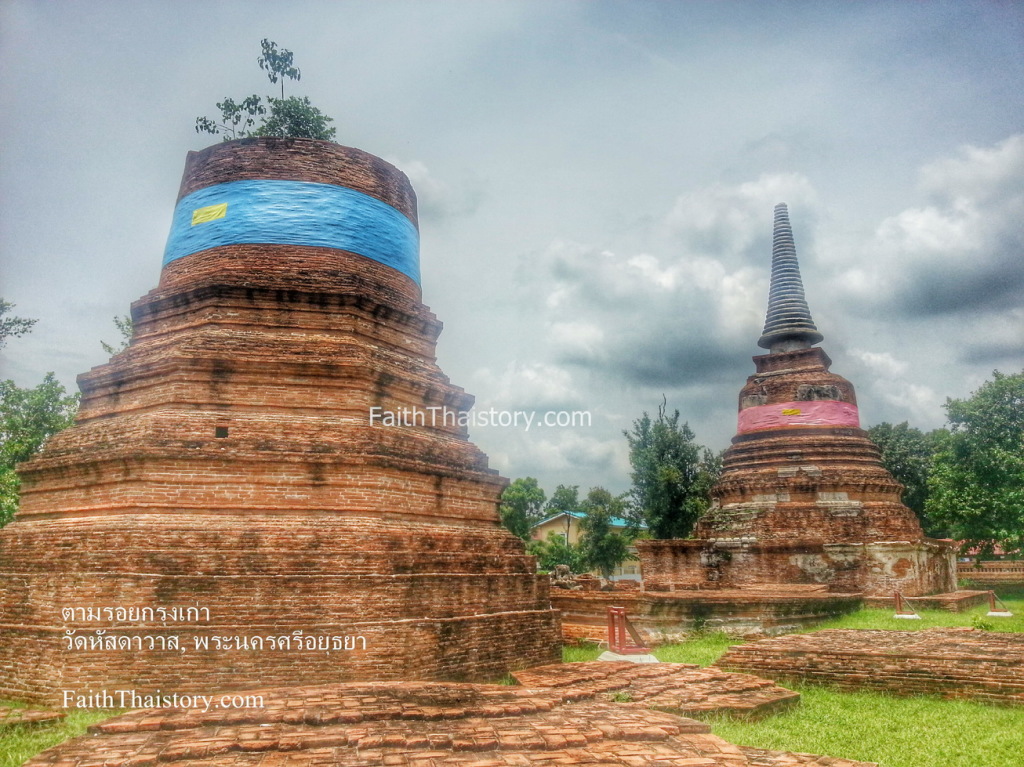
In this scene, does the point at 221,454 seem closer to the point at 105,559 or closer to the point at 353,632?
the point at 105,559

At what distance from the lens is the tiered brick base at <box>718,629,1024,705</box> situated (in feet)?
26.8

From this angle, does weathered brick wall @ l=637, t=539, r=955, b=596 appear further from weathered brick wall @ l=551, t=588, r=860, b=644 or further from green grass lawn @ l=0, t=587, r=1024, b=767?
green grass lawn @ l=0, t=587, r=1024, b=767

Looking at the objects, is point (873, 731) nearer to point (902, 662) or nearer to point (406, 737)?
point (902, 662)

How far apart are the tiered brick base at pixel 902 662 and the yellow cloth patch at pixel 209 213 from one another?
9.81 m

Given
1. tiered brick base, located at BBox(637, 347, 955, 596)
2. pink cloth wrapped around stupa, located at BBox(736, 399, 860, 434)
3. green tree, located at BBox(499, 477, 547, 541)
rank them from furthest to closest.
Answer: green tree, located at BBox(499, 477, 547, 541) → pink cloth wrapped around stupa, located at BBox(736, 399, 860, 434) → tiered brick base, located at BBox(637, 347, 955, 596)

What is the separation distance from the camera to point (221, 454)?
9.02 m

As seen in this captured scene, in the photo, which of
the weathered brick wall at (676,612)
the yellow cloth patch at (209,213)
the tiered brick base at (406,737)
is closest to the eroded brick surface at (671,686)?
the tiered brick base at (406,737)

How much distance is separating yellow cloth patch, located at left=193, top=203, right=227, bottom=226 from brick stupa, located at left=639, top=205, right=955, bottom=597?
49.1ft

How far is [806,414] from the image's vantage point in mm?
22172

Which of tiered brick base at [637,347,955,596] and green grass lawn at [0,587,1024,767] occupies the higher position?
tiered brick base at [637,347,955,596]

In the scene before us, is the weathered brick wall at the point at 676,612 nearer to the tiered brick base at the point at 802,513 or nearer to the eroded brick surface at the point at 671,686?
the eroded brick surface at the point at 671,686

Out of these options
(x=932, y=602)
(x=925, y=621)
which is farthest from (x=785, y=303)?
(x=925, y=621)

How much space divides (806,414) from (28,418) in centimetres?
2099

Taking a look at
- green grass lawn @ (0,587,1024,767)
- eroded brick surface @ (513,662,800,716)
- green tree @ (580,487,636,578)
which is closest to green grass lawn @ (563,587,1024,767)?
green grass lawn @ (0,587,1024,767)
